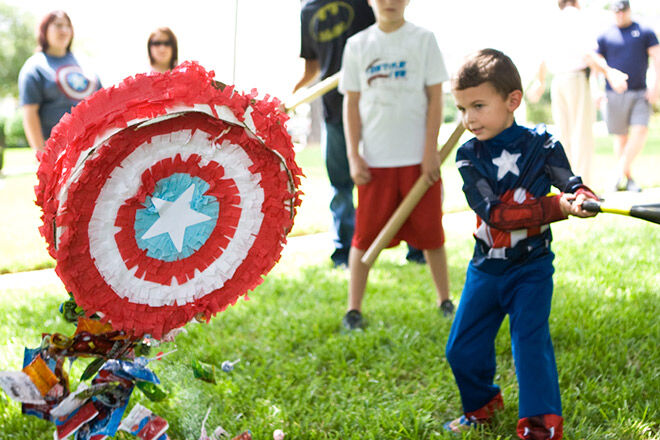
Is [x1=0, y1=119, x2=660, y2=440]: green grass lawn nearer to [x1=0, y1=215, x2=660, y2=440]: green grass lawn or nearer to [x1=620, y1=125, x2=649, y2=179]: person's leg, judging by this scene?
[x1=0, y1=215, x2=660, y2=440]: green grass lawn

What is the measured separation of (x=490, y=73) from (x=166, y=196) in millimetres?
916

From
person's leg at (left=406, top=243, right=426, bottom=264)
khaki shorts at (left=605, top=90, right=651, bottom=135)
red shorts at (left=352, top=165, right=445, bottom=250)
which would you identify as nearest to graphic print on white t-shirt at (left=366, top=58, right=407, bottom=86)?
red shorts at (left=352, top=165, right=445, bottom=250)

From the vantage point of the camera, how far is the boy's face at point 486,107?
68.5 inches

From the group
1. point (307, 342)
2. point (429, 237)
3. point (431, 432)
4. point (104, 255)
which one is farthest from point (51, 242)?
point (429, 237)

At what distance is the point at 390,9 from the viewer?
2.61 m

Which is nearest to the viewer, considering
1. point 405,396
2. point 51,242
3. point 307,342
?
point 51,242

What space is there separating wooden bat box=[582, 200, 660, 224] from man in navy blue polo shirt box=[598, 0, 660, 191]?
16.0 feet

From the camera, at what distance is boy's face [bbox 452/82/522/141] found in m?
1.74

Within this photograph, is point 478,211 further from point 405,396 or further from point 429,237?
point 429,237

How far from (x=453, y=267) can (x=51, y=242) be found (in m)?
2.67

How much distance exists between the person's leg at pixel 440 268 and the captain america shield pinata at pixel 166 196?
1.35 m

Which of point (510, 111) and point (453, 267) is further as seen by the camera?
point (453, 267)

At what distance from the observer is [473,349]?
183 cm

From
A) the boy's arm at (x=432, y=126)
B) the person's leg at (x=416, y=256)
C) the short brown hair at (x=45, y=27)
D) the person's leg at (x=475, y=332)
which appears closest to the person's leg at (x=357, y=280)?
the boy's arm at (x=432, y=126)
